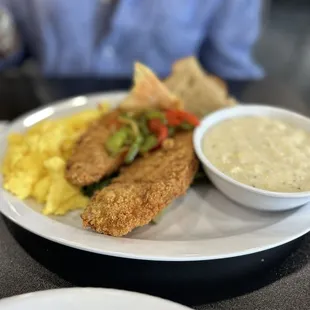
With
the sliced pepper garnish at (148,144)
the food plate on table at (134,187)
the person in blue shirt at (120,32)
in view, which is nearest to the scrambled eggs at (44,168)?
the food plate on table at (134,187)

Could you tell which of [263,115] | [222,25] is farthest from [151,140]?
[222,25]

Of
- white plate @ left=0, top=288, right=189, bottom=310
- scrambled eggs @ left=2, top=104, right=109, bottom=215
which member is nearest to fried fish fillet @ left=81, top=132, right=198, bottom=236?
scrambled eggs @ left=2, top=104, right=109, bottom=215

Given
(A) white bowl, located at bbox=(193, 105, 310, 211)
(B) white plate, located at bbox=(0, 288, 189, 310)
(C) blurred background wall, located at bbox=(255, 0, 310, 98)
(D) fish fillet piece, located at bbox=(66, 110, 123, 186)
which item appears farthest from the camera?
(C) blurred background wall, located at bbox=(255, 0, 310, 98)

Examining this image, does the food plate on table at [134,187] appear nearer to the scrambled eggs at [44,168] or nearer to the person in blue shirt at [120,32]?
the scrambled eggs at [44,168]

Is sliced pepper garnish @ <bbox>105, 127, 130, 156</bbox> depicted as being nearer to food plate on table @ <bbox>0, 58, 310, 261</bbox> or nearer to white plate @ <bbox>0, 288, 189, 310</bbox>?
food plate on table @ <bbox>0, 58, 310, 261</bbox>

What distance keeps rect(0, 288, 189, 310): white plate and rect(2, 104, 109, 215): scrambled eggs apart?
0.37 metres

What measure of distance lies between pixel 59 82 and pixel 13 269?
46.4 inches

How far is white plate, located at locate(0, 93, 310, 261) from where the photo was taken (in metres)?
1.18

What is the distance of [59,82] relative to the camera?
7.34ft

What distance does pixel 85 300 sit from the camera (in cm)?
101

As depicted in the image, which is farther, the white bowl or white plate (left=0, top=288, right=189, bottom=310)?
the white bowl

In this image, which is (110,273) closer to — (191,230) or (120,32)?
(191,230)

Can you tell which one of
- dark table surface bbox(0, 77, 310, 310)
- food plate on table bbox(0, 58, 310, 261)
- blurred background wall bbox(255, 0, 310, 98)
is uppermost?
food plate on table bbox(0, 58, 310, 261)

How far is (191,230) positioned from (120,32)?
1.43 m
